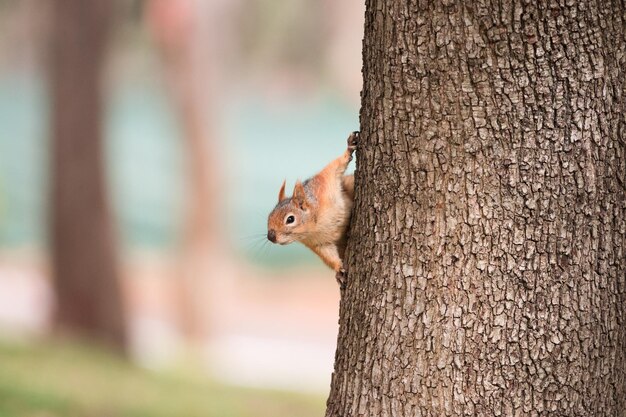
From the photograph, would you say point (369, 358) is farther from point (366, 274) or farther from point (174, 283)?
point (174, 283)

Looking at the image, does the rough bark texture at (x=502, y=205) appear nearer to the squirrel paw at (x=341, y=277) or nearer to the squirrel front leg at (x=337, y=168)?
the squirrel paw at (x=341, y=277)

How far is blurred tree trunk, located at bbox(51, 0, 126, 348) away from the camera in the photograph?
8875 millimetres

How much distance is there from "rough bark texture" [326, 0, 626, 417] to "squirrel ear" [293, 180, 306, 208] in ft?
2.77

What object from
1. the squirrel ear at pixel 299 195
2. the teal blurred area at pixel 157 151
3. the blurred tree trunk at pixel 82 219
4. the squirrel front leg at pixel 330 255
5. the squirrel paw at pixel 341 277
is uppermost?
the teal blurred area at pixel 157 151

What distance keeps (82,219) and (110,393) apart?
10.2 feet

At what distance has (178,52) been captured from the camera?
12.9 m

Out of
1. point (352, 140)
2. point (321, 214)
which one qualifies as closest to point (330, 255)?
point (321, 214)

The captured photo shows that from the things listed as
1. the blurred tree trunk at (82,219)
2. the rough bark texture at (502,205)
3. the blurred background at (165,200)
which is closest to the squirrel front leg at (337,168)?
the blurred background at (165,200)

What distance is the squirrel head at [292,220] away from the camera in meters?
3.41

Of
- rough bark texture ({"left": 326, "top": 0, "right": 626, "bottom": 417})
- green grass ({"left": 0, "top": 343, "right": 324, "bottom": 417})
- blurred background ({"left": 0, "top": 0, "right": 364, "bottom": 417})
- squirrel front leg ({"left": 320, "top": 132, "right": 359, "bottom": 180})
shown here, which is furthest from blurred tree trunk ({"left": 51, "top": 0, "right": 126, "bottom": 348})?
rough bark texture ({"left": 326, "top": 0, "right": 626, "bottom": 417})

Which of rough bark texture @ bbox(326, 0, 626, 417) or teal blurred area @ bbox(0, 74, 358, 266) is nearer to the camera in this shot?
rough bark texture @ bbox(326, 0, 626, 417)

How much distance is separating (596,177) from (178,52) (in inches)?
432

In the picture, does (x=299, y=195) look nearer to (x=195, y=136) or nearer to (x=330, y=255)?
(x=330, y=255)

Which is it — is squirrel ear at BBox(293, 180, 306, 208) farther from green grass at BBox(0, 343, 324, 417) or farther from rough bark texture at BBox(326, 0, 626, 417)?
green grass at BBox(0, 343, 324, 417)
